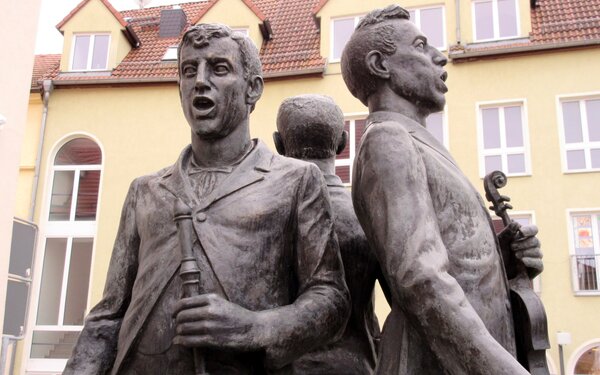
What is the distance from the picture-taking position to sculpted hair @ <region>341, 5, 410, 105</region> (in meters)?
2.27

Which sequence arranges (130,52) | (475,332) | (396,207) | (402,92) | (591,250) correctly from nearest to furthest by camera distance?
(475,332)
(396,207)
(402,92)
(591,250)
(130,52)

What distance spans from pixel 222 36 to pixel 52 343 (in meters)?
14.9

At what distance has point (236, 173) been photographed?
6.80 feet

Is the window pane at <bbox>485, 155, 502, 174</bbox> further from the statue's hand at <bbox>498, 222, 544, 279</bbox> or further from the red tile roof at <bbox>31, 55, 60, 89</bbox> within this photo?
the statue's hand at <bbox>498, 222, 544, 279</bbox>

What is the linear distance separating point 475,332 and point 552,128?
525 inches

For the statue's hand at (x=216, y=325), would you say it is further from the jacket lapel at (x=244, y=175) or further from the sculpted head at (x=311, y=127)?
the sculpted head at (x=311, y=127)

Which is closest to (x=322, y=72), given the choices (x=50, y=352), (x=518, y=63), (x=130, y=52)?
(x=518, y=63)

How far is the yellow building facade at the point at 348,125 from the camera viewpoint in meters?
13.6

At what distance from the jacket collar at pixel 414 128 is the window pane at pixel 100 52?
1586cm

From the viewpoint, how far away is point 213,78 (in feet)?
6.77

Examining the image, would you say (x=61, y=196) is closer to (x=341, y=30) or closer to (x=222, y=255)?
(x=341, y=30)

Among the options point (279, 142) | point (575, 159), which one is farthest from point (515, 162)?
point (279, 142)

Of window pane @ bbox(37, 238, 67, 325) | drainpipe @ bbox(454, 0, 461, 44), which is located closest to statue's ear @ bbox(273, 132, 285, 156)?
drainpipe @ bbox(454, 0, 461, 44)

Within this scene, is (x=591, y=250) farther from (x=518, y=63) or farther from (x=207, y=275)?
(x=207, y=275)
